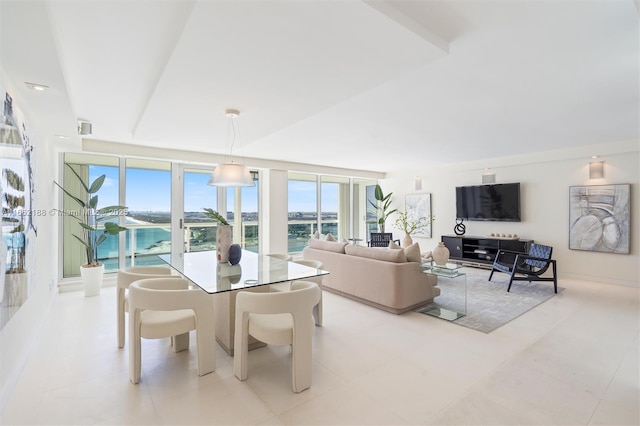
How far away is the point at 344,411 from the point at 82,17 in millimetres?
2978

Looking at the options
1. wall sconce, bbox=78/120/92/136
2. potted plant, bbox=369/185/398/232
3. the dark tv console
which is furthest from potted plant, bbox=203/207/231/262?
potted plant, bbox=369/185/398/232

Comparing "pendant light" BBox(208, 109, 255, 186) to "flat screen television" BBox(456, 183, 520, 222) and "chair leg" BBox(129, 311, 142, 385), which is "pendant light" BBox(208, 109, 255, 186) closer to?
"chair leg" BBox(129, 311, 142, 385)

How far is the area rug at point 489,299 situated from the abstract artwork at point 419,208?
248 cm

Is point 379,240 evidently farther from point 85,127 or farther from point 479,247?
point 85,127

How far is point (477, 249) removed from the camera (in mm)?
6781

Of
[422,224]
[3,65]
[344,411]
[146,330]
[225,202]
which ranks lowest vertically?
[344,411]

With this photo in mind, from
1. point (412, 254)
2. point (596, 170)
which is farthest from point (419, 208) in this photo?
point (412, 254)

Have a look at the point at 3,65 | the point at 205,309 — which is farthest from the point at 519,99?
the point at 3,65

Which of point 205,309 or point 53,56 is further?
point 205,309

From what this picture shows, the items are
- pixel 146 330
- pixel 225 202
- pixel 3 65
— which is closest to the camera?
pixel 3 65

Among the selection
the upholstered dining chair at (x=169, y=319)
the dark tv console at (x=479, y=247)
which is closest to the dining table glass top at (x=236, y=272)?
the upholstered dining chair at (x=169, y=319)

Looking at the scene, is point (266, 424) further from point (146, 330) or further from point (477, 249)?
point (477, 249)

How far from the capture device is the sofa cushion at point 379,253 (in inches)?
151

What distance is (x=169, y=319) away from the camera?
240cm
